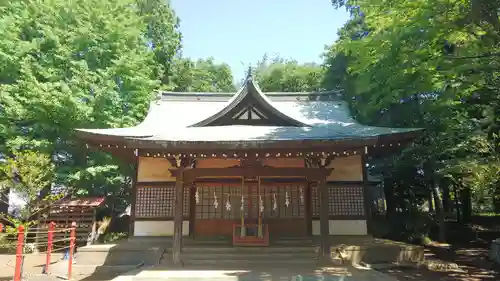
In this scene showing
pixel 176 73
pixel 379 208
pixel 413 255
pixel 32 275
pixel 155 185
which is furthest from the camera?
pixel 176 73

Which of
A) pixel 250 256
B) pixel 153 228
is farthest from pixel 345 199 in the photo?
pixel 153 228

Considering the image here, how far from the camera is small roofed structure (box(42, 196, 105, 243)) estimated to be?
13430mm

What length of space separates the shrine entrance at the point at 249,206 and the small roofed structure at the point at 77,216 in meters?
4.46

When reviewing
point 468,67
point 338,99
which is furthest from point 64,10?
point 468,67

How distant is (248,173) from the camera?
10094 millimetres

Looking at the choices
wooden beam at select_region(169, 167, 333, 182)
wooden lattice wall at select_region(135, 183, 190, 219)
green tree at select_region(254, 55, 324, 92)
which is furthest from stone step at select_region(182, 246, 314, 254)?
green tree at select_region(254, 55, 324, 92)

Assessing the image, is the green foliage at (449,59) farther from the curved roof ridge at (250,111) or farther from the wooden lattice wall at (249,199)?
the wooden lattice wall at (249,199)

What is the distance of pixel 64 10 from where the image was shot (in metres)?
15.9

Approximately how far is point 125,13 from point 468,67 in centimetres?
1702

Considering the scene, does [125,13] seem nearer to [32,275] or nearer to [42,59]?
[42,59]

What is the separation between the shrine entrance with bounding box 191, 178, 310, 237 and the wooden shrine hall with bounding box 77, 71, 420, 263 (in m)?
0.04

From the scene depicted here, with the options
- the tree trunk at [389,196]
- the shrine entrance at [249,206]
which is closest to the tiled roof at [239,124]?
the shrine entrance at [249,206]

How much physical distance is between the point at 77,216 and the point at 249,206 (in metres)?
7.21

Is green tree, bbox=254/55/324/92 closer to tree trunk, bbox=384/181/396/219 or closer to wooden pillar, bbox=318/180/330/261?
tree trunk, bbox=384/181/396/219
